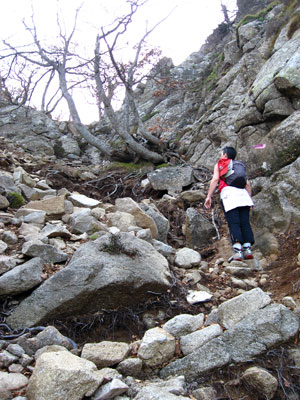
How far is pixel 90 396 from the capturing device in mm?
2250

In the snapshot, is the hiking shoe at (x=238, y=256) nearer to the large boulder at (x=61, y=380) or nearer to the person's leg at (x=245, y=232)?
the person's leg at (x=245, y=232)

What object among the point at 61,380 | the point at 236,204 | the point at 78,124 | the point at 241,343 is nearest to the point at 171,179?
the point at 236,204

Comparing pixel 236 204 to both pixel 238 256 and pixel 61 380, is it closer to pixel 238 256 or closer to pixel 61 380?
pixel 238 256

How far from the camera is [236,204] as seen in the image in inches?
197

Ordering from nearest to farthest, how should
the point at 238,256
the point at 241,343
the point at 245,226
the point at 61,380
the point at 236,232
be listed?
the point at 61,380
the point at 241,343
the point at 238,256
the point at 236,232
the point at 245,226

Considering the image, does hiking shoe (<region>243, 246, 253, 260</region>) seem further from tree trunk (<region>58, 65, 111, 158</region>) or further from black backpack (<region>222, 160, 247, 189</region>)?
tree trunk (<region>58, 65, 111, 158</region>)

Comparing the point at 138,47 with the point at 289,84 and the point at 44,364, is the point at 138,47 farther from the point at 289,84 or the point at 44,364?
the point at 44,364

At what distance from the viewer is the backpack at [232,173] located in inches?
203

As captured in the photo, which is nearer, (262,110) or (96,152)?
(262,110)

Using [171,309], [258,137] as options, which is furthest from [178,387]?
[258,137]

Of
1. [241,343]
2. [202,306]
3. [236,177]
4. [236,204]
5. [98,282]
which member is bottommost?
[202,306]

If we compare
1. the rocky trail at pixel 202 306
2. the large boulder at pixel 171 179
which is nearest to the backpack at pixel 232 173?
the rocky trail at pixel 202 306

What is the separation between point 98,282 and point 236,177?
8.98ft

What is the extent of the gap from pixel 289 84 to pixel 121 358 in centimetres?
606
